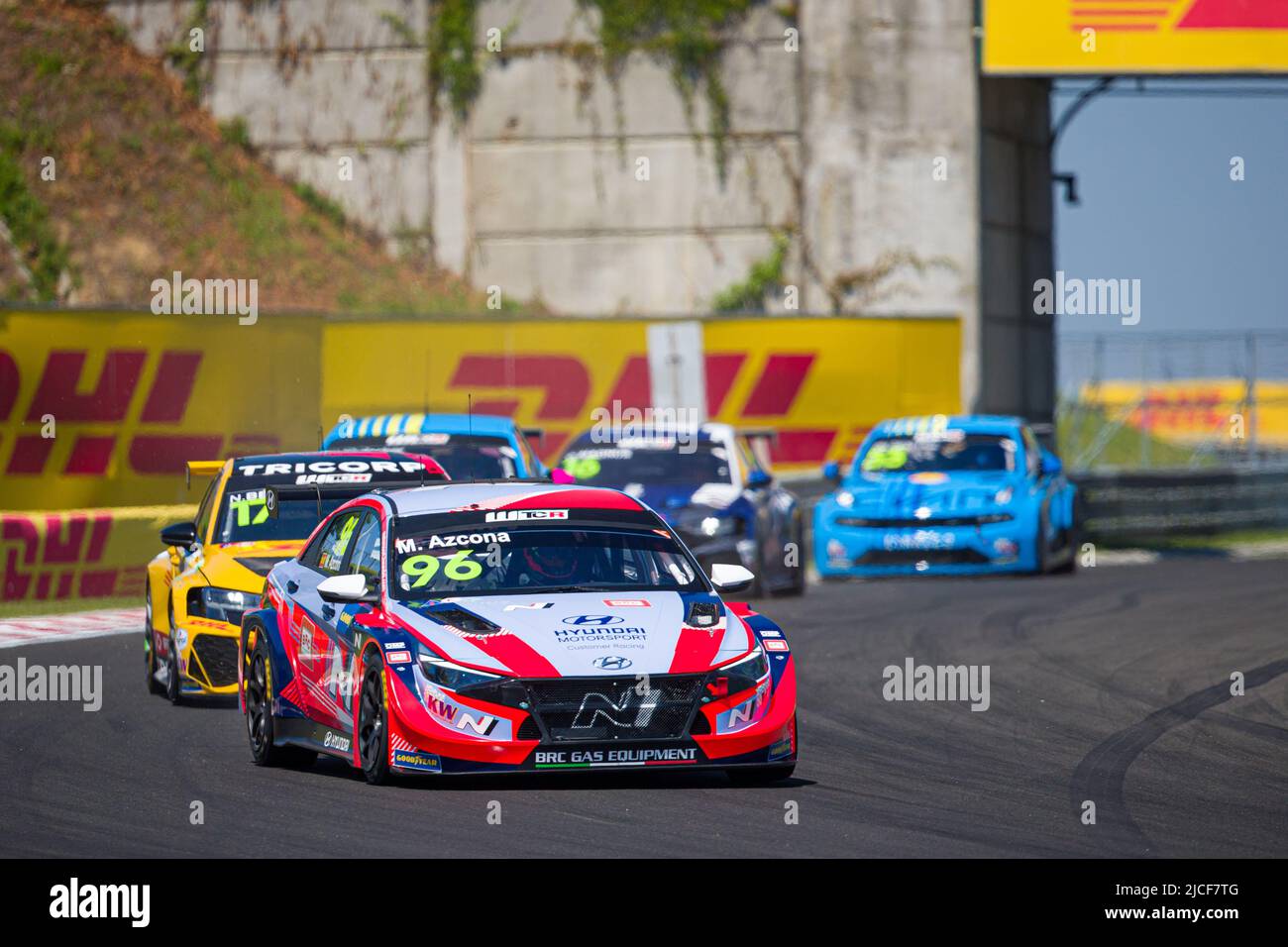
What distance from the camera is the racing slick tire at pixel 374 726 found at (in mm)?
9812

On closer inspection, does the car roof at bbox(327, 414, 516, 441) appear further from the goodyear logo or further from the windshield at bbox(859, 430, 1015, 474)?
the goodyear logo

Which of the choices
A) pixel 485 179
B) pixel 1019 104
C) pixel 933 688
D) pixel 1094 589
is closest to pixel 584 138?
pixel 485 179

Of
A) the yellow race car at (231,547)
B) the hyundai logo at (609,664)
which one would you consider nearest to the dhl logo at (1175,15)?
the yellow race car at (231,547)

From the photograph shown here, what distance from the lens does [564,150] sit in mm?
35312

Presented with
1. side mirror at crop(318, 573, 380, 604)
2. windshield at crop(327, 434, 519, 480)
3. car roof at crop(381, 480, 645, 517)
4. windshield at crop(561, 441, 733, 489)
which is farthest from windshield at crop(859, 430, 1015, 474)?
side mirror at crop(318, 573, 380, 604)

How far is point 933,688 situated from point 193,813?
582 centimetres

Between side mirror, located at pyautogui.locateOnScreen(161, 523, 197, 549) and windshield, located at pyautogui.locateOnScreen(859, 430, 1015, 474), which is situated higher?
side mirror, located at pyautogui.locateOnScreen(161, 523, 197, 549)

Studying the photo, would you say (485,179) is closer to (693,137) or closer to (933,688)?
(693,137)

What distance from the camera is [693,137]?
3544 cm

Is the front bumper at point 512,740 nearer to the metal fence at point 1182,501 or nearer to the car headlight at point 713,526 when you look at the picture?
the car headlight at point 713,526

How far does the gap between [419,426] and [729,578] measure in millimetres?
8297

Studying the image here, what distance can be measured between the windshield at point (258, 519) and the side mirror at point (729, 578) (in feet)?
12.8

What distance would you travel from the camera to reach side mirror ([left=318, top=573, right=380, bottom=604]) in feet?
33.3

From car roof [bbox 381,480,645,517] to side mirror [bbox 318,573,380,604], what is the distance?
552 mm
